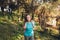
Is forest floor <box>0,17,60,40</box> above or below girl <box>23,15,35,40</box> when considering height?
below

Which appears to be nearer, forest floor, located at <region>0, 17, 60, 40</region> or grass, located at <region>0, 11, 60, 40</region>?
forest floor, located at <region>0, 17, 60, 40</region>

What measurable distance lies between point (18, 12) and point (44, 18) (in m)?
2.25

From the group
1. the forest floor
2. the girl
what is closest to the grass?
the forest floor

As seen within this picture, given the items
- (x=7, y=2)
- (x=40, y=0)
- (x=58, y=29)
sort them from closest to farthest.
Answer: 1. (x=40, y=0)
2. (x=7, y=2)
3. (x=58, y=29)

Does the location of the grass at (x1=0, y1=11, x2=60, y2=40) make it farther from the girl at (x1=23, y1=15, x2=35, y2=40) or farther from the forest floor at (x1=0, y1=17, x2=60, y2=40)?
the girl at (x1=23, y1=15, x2=35, y2=40)

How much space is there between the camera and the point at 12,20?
19.3 m

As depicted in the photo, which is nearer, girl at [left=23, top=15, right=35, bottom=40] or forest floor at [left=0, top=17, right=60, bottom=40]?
girl at [left=23, top=15, right=35, bottom=40]

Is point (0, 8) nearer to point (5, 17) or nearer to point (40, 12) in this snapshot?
point (5, 17)

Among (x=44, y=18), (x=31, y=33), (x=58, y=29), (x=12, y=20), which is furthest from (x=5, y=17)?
(x=31, y=33)

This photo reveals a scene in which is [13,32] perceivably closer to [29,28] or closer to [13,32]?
[13,32]

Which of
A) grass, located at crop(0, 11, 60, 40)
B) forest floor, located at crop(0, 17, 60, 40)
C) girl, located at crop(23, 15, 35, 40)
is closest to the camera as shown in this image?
girl, located at crop(23, 15, 35, 40)

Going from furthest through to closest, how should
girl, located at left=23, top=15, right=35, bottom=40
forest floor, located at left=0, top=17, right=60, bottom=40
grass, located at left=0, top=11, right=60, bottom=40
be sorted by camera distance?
grass, located at left=0, top=11, right=60, bottom=40
forest floor, located at left=0, top=17, right=60, bottom=40
girl, located at left=23, top=15, right=35, bottom=40

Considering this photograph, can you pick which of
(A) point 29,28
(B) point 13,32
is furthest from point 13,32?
(A) point 29,28

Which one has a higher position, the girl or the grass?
the girl
